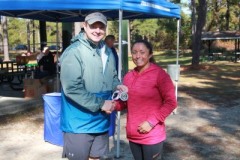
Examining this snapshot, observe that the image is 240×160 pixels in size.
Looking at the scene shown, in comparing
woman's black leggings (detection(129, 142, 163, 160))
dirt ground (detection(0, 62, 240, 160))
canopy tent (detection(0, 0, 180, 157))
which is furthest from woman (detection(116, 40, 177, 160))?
dirt ground (detection(0, 62, 240, 160))

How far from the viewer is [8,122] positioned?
771 centimetres

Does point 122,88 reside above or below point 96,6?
below

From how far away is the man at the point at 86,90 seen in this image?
2703 millimetres

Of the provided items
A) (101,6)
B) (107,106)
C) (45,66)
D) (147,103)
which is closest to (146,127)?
(147,103)

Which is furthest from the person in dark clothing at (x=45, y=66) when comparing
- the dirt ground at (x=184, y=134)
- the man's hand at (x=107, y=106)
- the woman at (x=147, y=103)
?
the man's hand at (x=107, y=106)

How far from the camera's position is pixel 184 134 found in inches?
264

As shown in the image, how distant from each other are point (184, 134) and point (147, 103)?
12.8 ft

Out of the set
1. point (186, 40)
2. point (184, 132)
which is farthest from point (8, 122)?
point (186, 40)

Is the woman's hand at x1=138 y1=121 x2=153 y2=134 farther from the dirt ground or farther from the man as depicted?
the dirt ground

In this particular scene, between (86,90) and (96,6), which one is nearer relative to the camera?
(86,90)

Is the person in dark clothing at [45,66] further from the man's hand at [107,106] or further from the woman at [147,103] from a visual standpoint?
the man's hand at [107,106]

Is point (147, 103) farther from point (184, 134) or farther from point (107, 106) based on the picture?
point (184, 134)

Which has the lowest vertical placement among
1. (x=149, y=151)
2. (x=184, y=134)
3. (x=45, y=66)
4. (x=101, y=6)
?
(x=184, y=134)

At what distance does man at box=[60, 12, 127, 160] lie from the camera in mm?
2703
